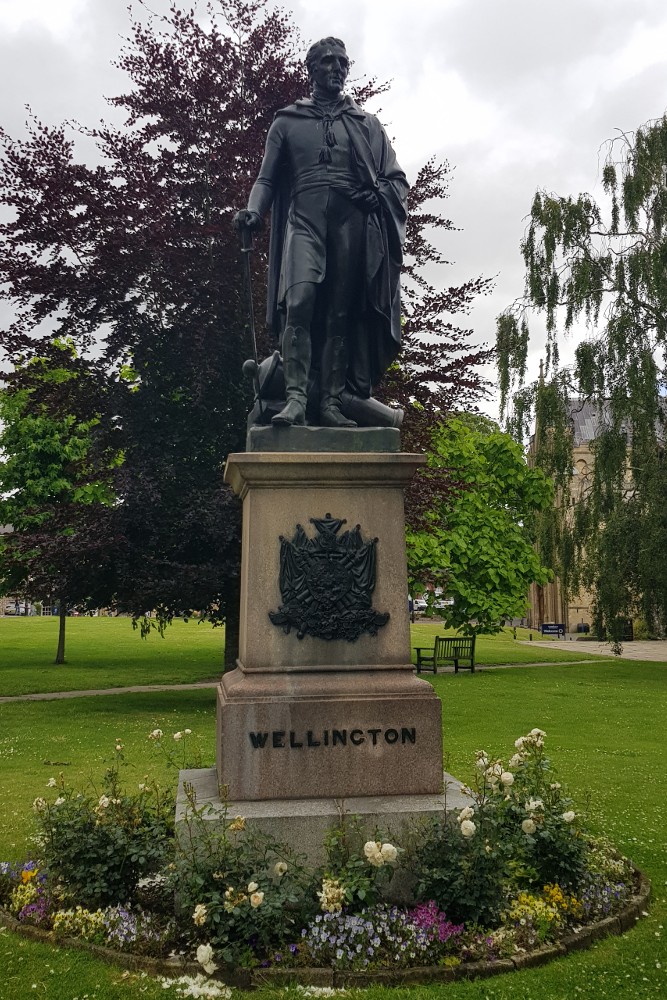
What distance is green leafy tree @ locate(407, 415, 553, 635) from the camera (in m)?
26.6

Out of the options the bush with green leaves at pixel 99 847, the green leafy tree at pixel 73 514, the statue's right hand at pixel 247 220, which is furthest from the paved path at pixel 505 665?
the statue's right hand at pixel 247 220

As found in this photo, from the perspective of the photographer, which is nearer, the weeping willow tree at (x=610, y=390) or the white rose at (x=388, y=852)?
the white rose at (x=388, y=852)

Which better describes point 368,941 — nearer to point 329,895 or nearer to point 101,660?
point 329,895

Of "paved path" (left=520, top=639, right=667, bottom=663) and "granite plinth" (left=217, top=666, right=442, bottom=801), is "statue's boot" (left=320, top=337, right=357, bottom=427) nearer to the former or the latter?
"granite plinth" (left=217, top=666, right=442, bottom=801)

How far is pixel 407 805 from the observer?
552 cm

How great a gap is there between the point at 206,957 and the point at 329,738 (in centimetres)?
155

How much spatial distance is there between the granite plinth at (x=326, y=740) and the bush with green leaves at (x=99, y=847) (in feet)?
2.05

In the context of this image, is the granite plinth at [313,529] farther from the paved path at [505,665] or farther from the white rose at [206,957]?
the paved path at [505,665]

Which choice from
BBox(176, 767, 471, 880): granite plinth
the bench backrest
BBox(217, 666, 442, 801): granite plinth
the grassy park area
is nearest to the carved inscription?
BBox(217, 666, 442, 801): granite plinth

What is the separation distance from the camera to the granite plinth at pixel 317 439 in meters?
6.45

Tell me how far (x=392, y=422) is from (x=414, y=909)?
3.26 m

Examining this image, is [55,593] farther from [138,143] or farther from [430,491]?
[138,143]

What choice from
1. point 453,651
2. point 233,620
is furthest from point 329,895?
point 453,651

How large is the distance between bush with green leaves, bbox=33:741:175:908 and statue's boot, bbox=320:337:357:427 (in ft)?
10.0
